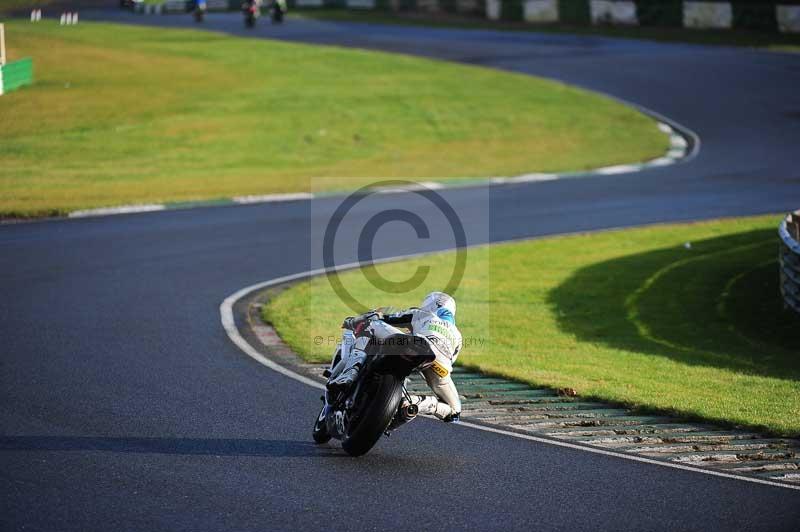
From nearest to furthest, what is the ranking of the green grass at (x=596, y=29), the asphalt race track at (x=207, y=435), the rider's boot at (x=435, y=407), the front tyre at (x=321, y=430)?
the asphalt race track at (x=207, y=435), the rider's boot at (x=435, y=407), the front tyre at (x=321, y=430), the green grass at (x=596, y=29)

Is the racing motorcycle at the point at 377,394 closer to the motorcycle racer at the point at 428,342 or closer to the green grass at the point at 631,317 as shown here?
the motorcycle racer at the point at 428,342

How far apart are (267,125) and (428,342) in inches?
984

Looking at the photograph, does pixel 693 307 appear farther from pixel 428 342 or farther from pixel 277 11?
pixel 277 11

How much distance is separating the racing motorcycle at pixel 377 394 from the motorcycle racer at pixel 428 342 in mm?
41

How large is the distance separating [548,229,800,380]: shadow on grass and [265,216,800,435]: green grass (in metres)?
0.02

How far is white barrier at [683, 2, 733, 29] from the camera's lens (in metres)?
46.2

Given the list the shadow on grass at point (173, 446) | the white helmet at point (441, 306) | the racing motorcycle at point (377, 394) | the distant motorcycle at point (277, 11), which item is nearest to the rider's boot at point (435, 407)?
the racing motorcycle at point (377, 394)

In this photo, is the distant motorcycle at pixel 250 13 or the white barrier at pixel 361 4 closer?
the distant motorcycle at pixel 250 13

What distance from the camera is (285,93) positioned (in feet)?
119

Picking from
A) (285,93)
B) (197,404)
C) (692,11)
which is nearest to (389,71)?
(285,93)

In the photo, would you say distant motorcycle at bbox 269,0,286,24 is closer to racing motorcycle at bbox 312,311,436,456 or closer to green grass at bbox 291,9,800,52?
green grass at bbox 291,9,800,52

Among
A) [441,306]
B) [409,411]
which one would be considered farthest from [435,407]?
[441,306]

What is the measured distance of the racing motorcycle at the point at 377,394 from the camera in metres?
8.29

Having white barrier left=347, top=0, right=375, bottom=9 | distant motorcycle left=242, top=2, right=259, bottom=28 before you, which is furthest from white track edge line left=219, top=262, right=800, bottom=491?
white barrier left=347, top=0, right=375, bottom=9
